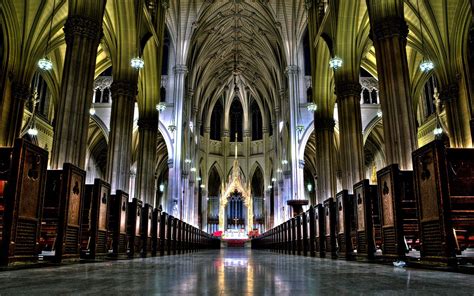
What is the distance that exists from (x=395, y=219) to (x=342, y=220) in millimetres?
2707

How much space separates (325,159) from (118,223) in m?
13.2

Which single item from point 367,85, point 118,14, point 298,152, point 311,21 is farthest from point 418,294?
point 367,85

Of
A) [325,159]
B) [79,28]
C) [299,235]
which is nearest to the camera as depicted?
[79,28]

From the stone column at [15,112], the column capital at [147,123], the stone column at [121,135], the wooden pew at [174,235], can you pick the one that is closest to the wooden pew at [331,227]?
the wooden pew at [174,235]

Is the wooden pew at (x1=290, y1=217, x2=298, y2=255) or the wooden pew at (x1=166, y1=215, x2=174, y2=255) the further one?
the wooden pew at (x1=290, y1=217, x2=298, y2=255)

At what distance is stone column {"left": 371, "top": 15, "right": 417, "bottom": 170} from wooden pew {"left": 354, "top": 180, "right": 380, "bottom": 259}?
287cm

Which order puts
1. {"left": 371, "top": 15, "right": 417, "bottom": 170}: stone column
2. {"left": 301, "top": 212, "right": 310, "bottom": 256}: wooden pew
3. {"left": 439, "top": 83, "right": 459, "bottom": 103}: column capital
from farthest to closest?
1. {"left": 439, "top": 83, "right": 459, "bottom": 103}: column capital
2. {"left": 301, "top": 212, "right": 310, "bottom": 256}: wooden pew
3. {"left": 371, "top": 15, "right": 417, "bottom": 170}: stone column

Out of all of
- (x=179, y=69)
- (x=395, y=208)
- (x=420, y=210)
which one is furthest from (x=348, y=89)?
(x=179, y=69)

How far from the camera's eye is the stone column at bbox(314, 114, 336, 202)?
19469 millimetres

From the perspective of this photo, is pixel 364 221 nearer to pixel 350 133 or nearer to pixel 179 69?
pixel 350 133

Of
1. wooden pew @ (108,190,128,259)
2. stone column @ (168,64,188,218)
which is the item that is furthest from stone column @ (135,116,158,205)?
wooden pew @ (108,190,128,259)

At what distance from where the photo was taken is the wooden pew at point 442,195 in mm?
5250

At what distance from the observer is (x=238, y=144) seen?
45.7 m

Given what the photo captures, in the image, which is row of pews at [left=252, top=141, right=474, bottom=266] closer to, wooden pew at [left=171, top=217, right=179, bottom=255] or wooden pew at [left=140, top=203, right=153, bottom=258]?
wooden pew at [left=140, top=203, right=153, bottom=258]
